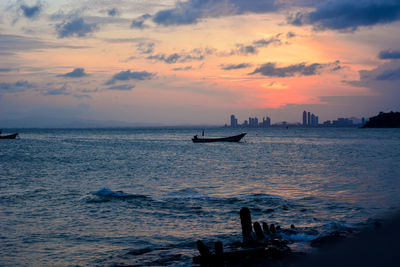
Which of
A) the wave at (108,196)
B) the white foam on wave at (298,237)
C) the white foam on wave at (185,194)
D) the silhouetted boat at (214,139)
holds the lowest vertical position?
the white foam on wave at (185,194)

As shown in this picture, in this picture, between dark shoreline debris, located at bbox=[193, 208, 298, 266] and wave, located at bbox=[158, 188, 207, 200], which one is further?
wave, located at bbox=[158, 188, 207, 200]

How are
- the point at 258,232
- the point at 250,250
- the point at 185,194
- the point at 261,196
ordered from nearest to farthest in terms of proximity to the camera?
the point at 250,250
the point at 258,232
the point at 261,196
the point at 185,194

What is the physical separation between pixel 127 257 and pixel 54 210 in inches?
340

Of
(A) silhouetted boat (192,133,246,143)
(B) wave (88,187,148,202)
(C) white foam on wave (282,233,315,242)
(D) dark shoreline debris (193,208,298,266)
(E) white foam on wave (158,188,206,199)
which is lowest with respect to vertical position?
(E) white foam on wave (158,188,206,199)

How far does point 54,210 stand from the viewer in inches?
763

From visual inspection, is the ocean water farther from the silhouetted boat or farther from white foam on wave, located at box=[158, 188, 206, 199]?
the silhouetted boat

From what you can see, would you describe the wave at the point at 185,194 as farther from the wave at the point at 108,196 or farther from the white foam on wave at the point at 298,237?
the white foam on wave at the point at 298,237

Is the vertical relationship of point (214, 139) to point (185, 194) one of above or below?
above

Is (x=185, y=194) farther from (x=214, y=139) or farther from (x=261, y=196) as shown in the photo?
(x=214, y=139)

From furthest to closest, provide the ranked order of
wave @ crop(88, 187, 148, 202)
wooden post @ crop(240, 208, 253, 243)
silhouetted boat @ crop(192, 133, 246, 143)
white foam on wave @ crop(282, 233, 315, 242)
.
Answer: silhouetted boat @ crop(192, 133, 246, 143) → wave @ crop(88, 187, 148, 202) → white foam on wave @ crop(282, 233, 315, 242) → wooden post @ crop(240, 208, 253, 243)

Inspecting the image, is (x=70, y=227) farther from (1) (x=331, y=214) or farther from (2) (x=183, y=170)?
(2) (x=183, y=170)

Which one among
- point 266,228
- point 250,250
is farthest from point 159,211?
point 250,250

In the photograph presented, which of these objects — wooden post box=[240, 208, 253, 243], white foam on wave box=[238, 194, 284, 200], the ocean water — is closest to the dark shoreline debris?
wooden post box=[240, 208, 253, 243]

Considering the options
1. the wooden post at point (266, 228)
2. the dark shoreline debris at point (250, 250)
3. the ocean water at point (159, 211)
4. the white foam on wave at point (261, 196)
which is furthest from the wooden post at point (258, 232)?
the white foam on wave at point (261, 196)
